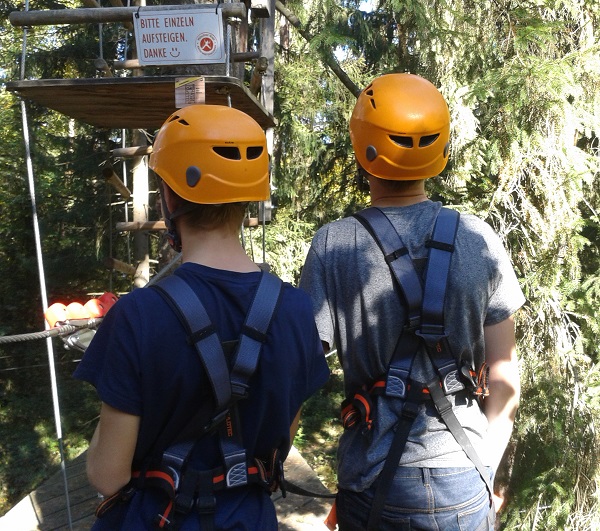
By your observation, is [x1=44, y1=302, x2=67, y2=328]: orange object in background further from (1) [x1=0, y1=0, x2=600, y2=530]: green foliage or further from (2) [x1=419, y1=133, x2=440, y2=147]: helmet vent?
(2) [x1=419, y1=133, x2=440, y2=147]: helmet vent

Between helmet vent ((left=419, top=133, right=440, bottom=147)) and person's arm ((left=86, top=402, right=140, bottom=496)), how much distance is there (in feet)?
3.61

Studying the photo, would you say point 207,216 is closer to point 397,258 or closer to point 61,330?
point 397,258

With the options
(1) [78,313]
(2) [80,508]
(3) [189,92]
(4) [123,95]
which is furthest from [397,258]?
(2) [80,508]

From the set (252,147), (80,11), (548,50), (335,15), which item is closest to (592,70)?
(548,50)

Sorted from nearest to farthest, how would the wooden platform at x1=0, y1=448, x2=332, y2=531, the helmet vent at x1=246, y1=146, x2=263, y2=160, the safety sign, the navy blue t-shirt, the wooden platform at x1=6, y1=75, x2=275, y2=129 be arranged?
the navy blue t-shirt, the helmet vent at x1=246, y1=146, x2=263, y2=160, the safety sign, the wooden platform at x1=6, y1=75, x2=275, y2=129, the wooden platform at x1=0, y1=448, x2=332, y2=531

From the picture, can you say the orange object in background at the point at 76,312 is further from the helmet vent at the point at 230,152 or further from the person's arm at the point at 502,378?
the person's arm at the point at 502,378

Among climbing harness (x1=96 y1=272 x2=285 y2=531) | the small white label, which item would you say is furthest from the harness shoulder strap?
the small white label

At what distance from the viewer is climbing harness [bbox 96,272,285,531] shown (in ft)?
4.33

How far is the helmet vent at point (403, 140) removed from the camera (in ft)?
6.10

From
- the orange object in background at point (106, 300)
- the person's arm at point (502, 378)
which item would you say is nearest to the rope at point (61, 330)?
the orange object in background at point (106, 300)

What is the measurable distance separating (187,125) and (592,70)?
3.65 m

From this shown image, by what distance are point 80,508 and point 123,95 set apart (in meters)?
3.10

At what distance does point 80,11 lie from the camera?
3.29 meters

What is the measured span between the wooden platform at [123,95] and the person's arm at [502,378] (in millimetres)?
1855
